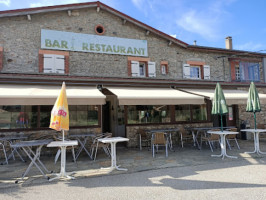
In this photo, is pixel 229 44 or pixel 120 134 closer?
pixel 120 134

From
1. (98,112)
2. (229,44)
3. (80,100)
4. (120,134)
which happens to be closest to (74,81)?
(98,112)

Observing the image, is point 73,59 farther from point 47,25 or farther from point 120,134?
point 120,134

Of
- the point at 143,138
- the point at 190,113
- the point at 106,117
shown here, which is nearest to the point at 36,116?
the point at 106,117

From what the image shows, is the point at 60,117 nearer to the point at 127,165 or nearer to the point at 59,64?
the point at 127,165

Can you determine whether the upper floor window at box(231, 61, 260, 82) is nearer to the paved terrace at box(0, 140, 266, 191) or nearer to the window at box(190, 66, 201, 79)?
the window at box(190, 66, 201, 79)

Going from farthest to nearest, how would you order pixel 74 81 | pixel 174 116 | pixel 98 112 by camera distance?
pixel 174 116 → pixel 98 112 → pixel 74 81

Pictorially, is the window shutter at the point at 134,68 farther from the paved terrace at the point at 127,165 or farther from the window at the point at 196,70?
the paved terrace at the point at 127,165

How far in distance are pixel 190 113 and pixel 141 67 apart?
4.85m

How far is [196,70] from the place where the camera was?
15328 millimetres

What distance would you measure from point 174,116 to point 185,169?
18.4ft

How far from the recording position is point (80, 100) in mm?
7066

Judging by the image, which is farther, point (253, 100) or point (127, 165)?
point (253, 100)

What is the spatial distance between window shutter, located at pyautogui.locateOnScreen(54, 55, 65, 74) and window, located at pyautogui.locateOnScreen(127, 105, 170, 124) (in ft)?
15.8

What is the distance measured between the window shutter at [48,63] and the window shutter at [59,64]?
0.22 meters
